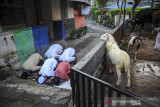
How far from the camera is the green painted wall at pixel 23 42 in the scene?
18.7 ft

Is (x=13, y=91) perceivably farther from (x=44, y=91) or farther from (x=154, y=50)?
(x=154, y=50)

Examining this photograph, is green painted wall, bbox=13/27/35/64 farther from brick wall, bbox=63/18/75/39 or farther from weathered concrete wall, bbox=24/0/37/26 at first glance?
brick wall, bbox=63/18/75/39

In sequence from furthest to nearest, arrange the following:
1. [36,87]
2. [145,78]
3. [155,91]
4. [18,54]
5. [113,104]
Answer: [18,54]
[145,78]
[36,87]
[155,91]
[113,104]

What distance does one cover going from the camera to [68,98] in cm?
329

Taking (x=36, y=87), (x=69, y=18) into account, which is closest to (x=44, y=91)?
(x=36, y=87)

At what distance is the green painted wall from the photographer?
5.69 m

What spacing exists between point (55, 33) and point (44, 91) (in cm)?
710

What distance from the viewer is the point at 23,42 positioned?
19.8ft

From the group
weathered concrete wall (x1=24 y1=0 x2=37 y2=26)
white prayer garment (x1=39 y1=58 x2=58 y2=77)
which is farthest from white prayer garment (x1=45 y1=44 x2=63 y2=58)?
weathered concrete wall (x1=24 y1=0 x2=37 y2=26)

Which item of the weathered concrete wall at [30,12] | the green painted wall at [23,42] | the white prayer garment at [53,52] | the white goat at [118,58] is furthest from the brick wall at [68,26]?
the white goat at [118,58]

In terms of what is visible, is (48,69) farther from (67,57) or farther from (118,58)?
(118,58)

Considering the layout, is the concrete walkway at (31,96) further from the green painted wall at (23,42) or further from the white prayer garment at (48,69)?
the green painted wall at (23,42)

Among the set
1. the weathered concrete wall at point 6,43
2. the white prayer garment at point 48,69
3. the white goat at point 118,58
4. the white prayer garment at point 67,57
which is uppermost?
the weathered concrete wall at point 6,43

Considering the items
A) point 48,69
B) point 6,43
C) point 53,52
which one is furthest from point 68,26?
point 48,69
